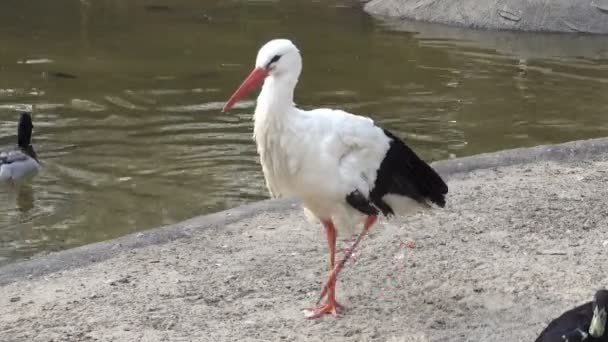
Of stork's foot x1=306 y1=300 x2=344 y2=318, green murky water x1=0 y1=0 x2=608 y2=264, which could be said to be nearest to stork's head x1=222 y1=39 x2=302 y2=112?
stork's foot x1=306 y1=300 x2=344 y2=318

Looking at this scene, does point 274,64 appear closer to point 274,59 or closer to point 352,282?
point 274,59

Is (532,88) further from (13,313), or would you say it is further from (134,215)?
(13,313)

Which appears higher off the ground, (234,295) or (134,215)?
(234,295)

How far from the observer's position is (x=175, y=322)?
513 centimetres

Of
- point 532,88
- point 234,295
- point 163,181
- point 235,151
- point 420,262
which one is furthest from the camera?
point 532,88

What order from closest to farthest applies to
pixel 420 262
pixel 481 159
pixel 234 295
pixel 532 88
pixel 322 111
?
pixel 322 111
pixel 234 295
pixel 420 262
pixel 481 159
pixel 532 88

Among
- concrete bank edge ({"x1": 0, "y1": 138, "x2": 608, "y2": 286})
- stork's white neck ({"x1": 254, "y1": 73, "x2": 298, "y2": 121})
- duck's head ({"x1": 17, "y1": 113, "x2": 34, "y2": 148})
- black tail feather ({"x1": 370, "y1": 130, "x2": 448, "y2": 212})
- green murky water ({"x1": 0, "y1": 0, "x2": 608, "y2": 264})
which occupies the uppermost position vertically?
stork's white neck ({"x1": 254, "y1": 73, "x2": 298, "y2": 121})

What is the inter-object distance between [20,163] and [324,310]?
440cm

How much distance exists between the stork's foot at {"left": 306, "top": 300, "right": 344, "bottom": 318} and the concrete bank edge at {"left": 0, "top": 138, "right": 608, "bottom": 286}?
4.75 ft

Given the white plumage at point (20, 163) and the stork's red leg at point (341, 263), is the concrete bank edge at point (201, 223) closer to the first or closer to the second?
the stork's red leg at point (341, 263)

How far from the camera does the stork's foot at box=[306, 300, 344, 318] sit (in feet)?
17.0

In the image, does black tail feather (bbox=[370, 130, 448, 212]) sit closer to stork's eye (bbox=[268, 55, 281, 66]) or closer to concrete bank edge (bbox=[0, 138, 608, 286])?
stork's eye (bbox=[268, 55, 281, 66])

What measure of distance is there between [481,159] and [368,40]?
792cm

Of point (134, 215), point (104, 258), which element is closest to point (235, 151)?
point (134, 215)
